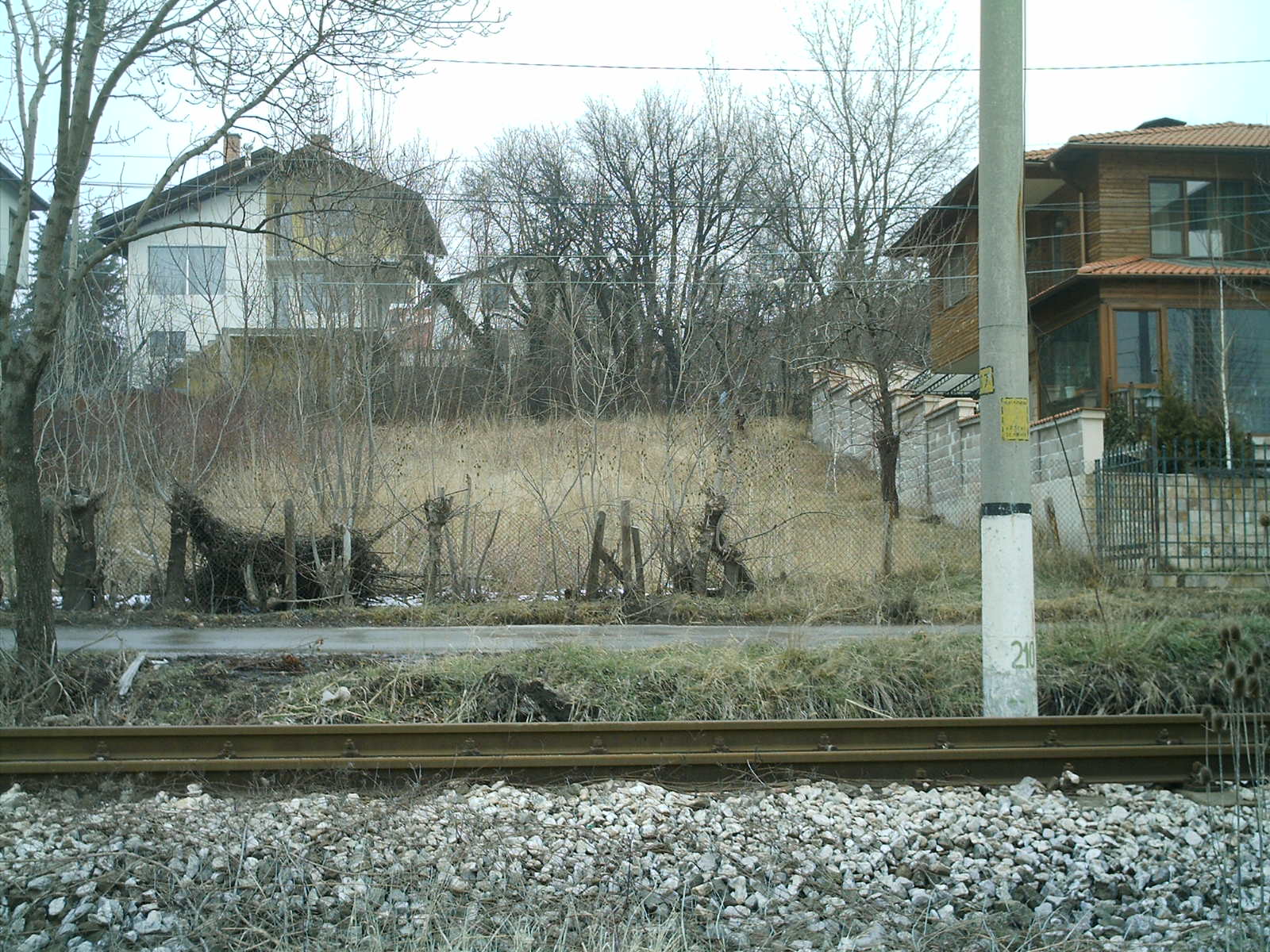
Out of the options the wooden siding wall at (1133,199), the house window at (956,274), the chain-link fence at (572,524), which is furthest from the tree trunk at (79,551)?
the house window at (956,274)

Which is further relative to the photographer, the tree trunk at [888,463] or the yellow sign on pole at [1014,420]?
the tree trunk at [888,463]

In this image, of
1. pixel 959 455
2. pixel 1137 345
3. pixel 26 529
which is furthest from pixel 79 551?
pixel 1137 345

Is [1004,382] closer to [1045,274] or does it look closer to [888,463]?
[888,463]

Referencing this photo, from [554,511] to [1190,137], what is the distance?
2011cm

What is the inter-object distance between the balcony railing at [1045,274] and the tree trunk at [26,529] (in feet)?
75.3

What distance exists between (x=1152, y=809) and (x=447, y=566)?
35.0ft

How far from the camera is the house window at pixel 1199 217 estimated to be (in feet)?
81.1

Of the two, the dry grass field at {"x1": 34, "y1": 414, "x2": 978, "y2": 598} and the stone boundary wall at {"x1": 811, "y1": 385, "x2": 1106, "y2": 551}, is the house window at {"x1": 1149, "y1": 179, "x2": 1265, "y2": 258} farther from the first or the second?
the dry grass field at {"x1": 34, "y1": 414, "x2": 978, "y2": 598}

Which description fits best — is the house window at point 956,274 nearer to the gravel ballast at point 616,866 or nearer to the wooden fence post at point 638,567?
the wooden fence post at point 638,567

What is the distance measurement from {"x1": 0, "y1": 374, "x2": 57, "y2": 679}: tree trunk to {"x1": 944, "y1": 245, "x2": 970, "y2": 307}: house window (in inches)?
936

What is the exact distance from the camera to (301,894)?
471 cm

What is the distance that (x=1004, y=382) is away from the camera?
763cm

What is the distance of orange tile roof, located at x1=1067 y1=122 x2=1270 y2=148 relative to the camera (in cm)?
2416

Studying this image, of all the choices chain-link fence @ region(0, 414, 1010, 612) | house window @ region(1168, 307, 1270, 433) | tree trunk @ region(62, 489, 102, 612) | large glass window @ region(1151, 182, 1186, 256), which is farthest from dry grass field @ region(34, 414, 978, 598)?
large glass window @ region(1151, 182, 1186, 256)
